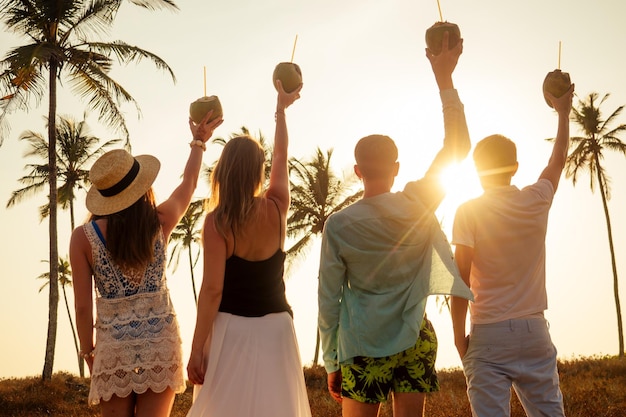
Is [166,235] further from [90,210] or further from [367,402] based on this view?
[367,402]

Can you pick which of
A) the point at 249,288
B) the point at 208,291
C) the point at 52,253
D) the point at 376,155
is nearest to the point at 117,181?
the point at 208,291

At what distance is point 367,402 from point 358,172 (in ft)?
4.39

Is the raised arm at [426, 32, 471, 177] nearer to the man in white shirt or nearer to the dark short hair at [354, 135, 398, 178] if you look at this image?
the dark short hair at [354, 135, 398, 178]

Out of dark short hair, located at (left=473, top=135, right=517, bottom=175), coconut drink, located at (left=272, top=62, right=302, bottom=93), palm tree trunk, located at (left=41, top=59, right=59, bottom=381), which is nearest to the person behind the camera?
dark short hair, located at (left=473, top=135, right=517, bottom=175)

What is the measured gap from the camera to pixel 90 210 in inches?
161

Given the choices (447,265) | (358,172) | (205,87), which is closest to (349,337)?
(447,265)

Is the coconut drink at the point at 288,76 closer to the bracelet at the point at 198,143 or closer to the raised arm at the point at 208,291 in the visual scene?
the bracelet at the point at 198,143

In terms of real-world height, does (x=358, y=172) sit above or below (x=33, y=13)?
below

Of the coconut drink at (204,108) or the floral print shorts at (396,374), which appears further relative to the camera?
the coconut drink at (204,108)

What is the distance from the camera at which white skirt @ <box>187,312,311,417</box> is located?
12.7 ft

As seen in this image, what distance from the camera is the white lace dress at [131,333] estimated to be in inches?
152

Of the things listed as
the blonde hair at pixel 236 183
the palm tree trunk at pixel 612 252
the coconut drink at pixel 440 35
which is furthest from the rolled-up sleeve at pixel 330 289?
the palm tree trunk at pixel 612 252

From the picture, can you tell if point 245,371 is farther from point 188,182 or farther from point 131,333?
point 188,182

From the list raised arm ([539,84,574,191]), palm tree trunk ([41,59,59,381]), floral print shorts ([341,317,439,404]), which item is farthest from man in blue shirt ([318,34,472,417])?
palm tree trunk ([41,59,59,381])
